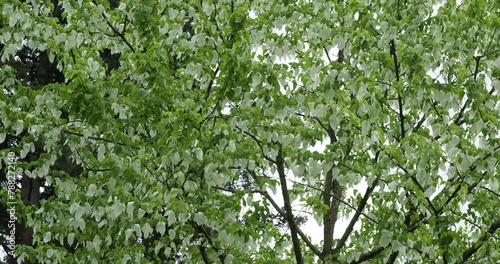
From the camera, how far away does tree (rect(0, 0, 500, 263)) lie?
25.4 ft

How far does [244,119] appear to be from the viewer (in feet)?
25.7

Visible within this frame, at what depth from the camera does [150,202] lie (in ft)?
25.7

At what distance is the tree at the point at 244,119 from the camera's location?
7.73 m

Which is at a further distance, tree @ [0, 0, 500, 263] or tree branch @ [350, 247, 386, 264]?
tree branch @ [350, 247, 386, 264]

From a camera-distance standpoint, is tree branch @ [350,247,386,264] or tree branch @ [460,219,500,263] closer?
tree branch @ [460,219,500,263]

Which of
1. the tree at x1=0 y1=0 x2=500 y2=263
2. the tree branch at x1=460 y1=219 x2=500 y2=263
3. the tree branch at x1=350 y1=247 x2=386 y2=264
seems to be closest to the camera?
the tree at x1=0 y1=0 x2=500 y2=263

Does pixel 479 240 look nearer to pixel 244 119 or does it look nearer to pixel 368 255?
pixel 368 255

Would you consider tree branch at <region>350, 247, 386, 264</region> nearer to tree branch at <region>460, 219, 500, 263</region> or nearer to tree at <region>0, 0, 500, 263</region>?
tree at <region>0, 0, 500, 263</region>

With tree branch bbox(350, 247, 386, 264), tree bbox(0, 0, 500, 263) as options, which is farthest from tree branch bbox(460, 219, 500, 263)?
tree branch bbox(350, 247, 386, 264)

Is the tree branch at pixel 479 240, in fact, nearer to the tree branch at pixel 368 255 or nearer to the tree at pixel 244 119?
the tree at pixel 244 119

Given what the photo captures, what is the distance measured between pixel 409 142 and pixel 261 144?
6.55 ft

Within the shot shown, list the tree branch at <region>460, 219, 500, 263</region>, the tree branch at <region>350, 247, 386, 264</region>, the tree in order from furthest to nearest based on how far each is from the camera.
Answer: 1. the tree branch at <region>350, 247, 386, 264</region>
2. the tree branch at <region>460, 219, 500, 263</region>
3. the tree

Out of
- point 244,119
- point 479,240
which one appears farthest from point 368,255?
point 244,119

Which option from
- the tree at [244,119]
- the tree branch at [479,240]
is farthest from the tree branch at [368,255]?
the tree branch at [479,240]
